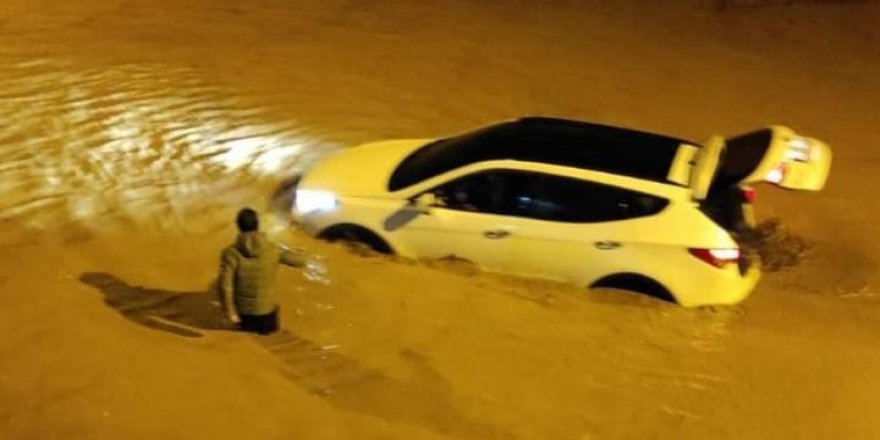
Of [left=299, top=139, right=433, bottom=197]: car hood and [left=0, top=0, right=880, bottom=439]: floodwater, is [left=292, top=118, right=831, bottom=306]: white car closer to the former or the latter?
[left=299, top=139, right=433, bottom=197]: car hood

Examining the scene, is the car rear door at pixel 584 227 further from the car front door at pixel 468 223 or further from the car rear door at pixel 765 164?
the car rear door at pixel 765 164

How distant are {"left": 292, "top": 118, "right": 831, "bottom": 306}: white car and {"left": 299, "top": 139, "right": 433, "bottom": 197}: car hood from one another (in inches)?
0.7

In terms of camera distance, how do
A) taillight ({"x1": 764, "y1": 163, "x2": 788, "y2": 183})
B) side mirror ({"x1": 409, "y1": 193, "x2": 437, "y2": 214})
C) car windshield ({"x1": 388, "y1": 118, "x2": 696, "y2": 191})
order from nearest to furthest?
taillight ({"x1": 764, "y1": 163, "x2": 788, "y2": 183})
car windshield ({"x1": 388, "y1": 118, "x2": 696, "y2": 191})
side mirror ({"x1": 409, "y1": 193, "x2": 437, "y2": 214})

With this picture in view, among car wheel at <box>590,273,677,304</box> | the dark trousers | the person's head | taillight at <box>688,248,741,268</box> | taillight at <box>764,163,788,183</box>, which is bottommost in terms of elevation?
the dark trousers

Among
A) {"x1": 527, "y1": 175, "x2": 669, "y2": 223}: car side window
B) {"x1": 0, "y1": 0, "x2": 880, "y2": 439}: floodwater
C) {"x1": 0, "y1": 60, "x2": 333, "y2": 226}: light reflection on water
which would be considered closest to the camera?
{"x1": 0, "y1": 0, "x2": 880, "y2": 439}: floodwater

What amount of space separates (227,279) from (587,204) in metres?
2.32

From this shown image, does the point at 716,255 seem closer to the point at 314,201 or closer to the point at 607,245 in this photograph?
the point at 607,245

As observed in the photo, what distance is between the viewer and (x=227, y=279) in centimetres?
734

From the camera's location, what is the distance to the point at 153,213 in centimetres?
909

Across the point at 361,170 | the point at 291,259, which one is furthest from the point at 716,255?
the point at 291,259

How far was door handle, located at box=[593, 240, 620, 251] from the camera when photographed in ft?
26.3

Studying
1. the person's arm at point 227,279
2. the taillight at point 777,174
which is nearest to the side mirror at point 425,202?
the person's arm at point 227,279

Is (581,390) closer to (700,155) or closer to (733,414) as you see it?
(733,414)

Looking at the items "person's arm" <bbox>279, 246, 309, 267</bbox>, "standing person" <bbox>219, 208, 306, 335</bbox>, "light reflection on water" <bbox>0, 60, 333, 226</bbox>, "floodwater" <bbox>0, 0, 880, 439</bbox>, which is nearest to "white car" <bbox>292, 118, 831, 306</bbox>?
"floodwater" <bbox>0, 0, 880, 439</bbox>
